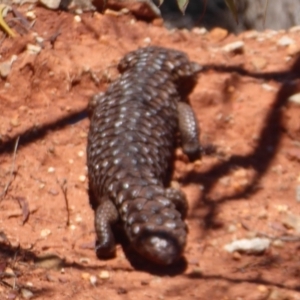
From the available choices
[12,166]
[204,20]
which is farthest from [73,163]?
[204,20]

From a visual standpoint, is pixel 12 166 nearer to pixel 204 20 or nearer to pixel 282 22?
pixel 204 20

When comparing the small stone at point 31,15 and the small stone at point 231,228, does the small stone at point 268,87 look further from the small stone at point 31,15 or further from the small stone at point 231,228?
the small stone at point 31,15

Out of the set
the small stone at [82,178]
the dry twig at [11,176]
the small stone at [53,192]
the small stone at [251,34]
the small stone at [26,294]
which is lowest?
the small stone at [251,34]

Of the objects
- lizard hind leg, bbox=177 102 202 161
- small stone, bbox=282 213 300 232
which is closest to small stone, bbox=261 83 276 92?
lizard hind leg, bbox=177 102 202 161

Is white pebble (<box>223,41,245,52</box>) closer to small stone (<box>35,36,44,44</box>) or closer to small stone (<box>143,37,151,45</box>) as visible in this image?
small stone (<box>143,37,151,45</box>)

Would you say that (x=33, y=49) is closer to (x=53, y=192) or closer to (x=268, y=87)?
(x=53, y=192)

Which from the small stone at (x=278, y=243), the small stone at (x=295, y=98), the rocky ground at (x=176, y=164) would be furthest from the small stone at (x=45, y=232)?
the small stone at (x=295, y=98)
